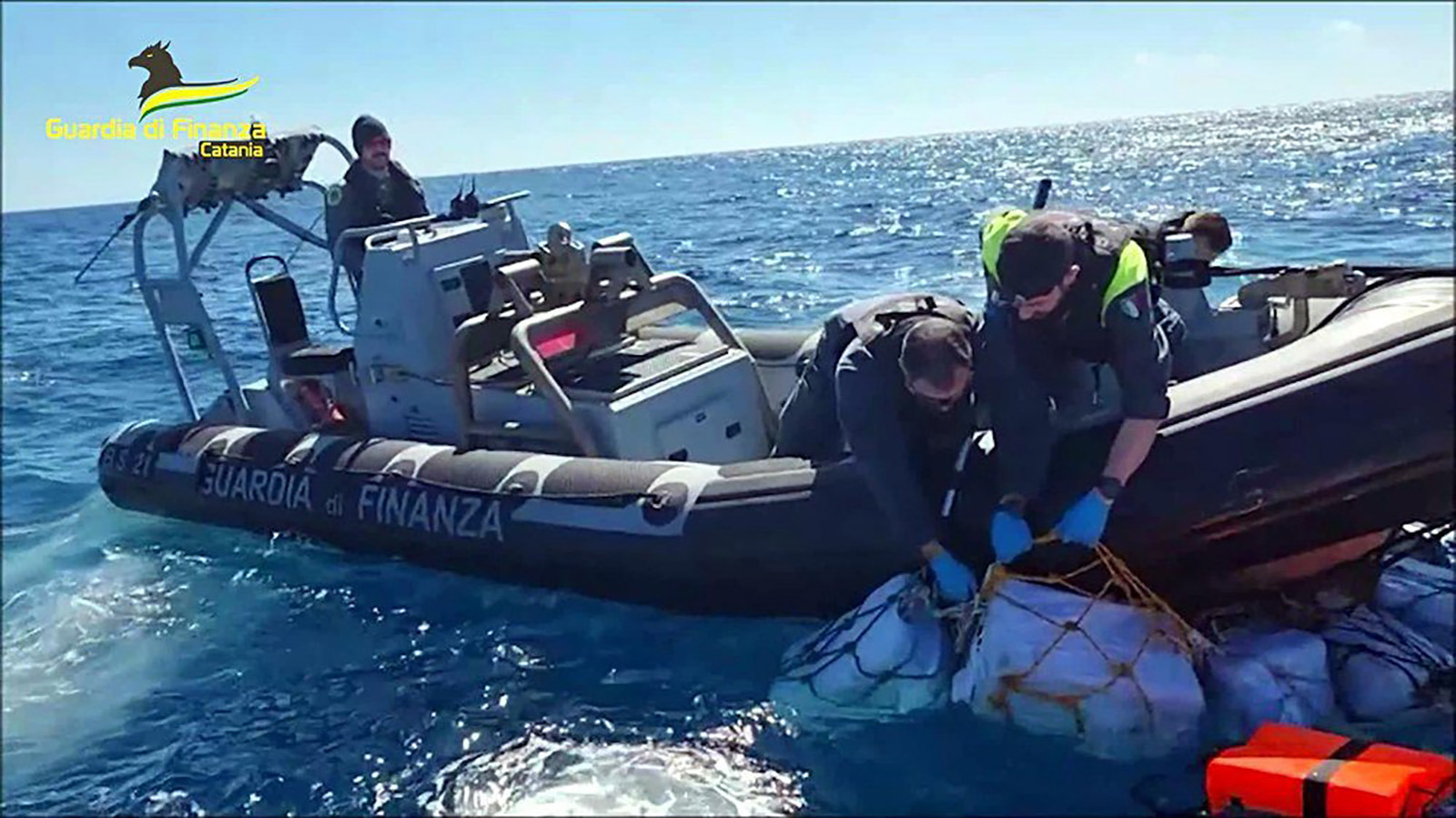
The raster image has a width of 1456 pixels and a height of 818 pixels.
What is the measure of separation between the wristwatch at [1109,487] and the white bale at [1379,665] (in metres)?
0.93

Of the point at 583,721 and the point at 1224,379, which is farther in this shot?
the point at 583,721

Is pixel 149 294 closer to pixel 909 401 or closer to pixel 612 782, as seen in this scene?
pixel 612 782

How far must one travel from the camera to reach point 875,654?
4699mm

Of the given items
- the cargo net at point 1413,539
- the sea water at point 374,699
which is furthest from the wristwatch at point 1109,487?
the cargo net at point 1413,539

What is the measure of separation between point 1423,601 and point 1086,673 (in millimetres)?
1475

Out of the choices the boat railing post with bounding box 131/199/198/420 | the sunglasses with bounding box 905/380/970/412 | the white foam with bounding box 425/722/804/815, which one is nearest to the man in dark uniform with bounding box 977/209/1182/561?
the sunglasses with bounding box 905/380/970/412

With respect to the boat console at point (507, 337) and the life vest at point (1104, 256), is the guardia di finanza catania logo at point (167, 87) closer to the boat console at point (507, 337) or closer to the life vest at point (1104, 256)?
the boat console at point (507, 337)

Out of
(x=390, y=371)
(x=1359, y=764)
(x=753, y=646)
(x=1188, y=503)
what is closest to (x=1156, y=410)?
(x=1188, y=503)

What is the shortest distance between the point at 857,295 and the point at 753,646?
344 inches

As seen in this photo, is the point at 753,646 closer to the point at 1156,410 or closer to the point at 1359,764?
the point at 1156,410

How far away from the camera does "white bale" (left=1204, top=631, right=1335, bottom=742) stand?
430 cm

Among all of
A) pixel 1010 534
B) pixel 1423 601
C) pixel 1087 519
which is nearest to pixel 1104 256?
pixel 1087 519

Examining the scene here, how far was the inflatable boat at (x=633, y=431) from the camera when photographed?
4414mm

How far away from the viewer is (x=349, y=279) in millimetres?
7602
